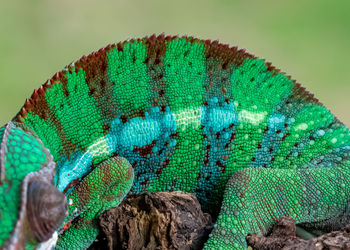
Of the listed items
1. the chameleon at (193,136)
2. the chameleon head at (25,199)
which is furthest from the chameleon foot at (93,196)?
the chameleon head at (25,199)

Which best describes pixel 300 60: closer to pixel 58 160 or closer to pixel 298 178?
pixel 298 178

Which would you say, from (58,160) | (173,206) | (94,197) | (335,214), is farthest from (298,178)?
(58,160)

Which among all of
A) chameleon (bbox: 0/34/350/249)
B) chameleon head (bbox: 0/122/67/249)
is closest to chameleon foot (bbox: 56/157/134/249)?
chameleon (bbox: 0/34/350/249)

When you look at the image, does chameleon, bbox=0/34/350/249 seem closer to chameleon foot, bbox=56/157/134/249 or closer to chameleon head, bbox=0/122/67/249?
chameleon foot, bbox=56/157/134/249

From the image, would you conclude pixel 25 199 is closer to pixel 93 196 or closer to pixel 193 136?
pixel 93 196

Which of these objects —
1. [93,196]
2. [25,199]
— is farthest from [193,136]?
[25,199]
